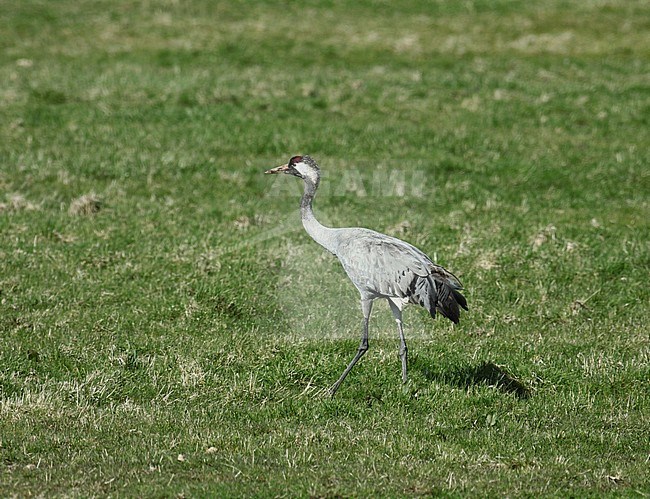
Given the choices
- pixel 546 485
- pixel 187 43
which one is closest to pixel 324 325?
pixel 546 485

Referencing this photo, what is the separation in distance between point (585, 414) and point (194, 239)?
628 centimetres

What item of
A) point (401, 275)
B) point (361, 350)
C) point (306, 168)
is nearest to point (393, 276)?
point (401, 275)

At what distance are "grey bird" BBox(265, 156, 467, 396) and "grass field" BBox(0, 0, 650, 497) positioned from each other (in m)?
0.85

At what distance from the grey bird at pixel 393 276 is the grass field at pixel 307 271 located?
0.85 metres

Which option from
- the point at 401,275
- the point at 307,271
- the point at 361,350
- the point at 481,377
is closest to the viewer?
the point at 401,275

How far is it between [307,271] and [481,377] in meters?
3.38

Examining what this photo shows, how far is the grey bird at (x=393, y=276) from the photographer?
8953mm

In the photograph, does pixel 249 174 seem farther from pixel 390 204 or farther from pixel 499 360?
pixel 499 360

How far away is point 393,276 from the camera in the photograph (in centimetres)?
902

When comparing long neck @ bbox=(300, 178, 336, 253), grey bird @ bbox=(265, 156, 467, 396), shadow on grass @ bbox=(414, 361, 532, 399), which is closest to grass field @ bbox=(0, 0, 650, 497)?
shadow on grass @ bbox=(414, 361, 532, 399)

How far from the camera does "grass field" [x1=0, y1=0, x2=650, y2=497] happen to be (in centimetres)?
782

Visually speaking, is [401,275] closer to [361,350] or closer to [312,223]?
[361,350]

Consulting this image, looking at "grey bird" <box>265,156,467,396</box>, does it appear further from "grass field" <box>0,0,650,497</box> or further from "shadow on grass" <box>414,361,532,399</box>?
"grass field" <box>0,0,650,497</box>

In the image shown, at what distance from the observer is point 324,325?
11023 mm
